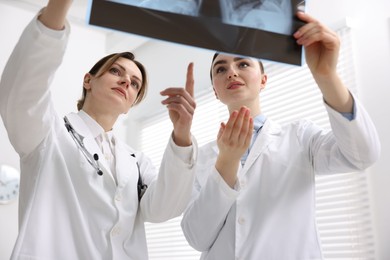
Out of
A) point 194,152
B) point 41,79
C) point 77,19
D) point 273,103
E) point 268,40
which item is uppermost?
point 77,19

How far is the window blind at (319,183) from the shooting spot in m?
1.94

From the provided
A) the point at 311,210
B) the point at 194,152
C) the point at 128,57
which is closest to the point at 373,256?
the point at 311,210

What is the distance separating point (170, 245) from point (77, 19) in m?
2.06

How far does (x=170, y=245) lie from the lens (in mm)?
3145

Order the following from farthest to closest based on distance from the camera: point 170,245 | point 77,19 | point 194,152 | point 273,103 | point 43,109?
1. point 77,19
2. point 170,245
3. point 273,103
4. point 194,152
5. point 43,109

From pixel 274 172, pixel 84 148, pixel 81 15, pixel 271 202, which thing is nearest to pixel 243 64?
pixel 274 172

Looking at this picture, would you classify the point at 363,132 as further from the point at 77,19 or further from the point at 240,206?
the point at 77,19

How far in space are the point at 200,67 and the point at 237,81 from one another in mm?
1682

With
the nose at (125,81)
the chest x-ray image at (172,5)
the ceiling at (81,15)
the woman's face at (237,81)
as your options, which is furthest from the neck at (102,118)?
the ceiling at (81,15)

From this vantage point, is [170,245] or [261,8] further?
[170,245]

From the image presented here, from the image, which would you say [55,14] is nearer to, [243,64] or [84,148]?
[84,148]

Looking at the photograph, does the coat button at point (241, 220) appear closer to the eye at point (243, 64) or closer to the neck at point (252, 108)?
the neck at point (252, 108)

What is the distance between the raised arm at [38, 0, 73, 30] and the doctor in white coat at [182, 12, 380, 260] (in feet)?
1.98

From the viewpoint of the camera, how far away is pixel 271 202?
1386mm
